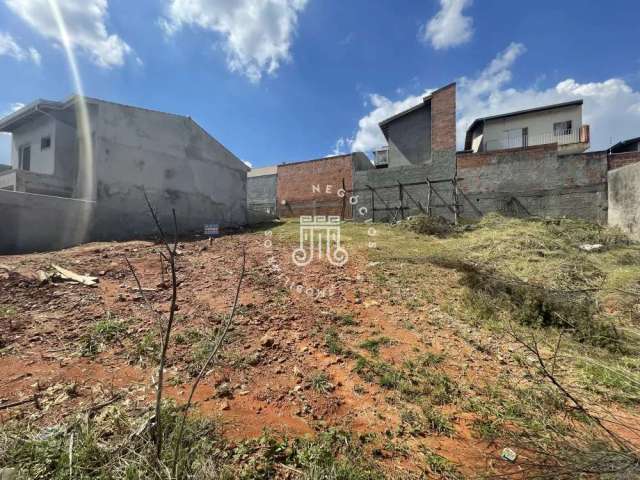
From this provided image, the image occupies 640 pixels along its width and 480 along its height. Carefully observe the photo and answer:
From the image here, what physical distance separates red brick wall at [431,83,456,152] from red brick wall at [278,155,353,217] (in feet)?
15.6

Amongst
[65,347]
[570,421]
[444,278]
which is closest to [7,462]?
[65,347]

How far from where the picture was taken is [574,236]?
369 inches

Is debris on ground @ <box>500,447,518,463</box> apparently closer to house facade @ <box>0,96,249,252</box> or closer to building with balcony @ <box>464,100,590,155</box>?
house facade @ <box>0,96,249,252</box>

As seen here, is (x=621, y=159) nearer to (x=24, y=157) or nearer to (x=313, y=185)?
(x=313, y=185)

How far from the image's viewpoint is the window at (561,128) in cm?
1794

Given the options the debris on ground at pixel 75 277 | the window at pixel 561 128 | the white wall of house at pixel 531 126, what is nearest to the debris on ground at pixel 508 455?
the debris on ground at pixel 75 277

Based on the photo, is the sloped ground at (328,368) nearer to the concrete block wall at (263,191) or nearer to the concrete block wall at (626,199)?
the concrete block wall at (626,199)

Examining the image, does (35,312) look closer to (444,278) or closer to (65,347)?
(65,347)

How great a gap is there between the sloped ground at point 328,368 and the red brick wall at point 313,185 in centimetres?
1148

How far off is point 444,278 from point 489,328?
5.82 feet

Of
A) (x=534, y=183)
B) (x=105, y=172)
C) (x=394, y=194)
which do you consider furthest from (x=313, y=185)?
(x=534, y=183)

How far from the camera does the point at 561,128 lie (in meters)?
18.1

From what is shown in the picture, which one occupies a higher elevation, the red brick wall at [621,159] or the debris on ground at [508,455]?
the red brick wall at [621,159]

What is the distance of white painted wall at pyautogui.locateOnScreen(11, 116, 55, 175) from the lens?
1043 cm
